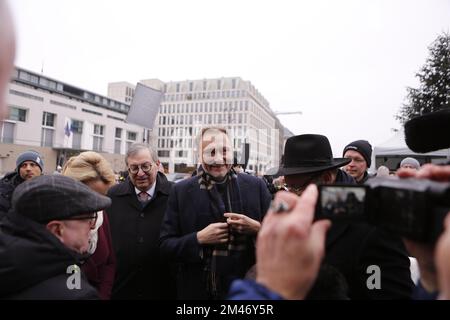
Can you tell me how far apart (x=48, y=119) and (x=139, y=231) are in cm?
5475

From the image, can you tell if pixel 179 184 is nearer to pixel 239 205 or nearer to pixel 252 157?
pixel 239 205

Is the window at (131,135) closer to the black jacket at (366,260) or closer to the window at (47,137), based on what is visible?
the window at (47,137)

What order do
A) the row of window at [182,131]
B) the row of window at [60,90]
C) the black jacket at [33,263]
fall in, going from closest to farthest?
the black jacket at [33,263]
the row of window at [60,90]
the row of window at [182,131]

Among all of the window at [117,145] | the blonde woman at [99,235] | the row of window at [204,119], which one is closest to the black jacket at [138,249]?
the blonde woman at [99,235]

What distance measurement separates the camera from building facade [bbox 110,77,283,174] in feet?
296

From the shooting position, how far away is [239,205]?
7.52 ft

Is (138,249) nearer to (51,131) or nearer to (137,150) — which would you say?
(137,150)

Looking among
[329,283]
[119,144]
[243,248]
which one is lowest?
[243,248]

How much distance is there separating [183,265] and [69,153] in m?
53.3

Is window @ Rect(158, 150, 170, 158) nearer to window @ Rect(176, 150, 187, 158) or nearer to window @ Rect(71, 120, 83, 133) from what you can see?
window @ Rect(176, 150, 187, 158)

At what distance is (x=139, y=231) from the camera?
108 inches

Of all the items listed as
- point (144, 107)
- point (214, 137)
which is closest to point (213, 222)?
point (214, 137)

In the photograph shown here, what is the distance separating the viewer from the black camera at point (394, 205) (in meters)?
0.69
